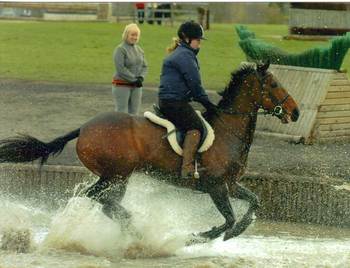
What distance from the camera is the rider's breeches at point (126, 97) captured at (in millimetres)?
13961

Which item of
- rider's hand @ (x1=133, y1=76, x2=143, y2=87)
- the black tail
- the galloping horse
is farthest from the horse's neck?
rider's hand @ (x1=133, y1=76, x2=143, y2=87)

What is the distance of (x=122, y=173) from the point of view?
31.0 feet

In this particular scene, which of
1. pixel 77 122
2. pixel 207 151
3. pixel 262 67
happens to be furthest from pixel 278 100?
pixel 77 122

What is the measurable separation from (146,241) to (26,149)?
152cm

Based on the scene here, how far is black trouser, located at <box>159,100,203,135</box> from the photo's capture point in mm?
9445

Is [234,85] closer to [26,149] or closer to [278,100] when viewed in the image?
[278,100]

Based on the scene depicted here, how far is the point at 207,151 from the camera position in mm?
9523

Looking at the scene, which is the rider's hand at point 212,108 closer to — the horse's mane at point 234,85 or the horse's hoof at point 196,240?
the horse's mane at point 234,85

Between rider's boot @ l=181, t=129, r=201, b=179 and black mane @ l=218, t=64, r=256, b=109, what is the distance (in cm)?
62

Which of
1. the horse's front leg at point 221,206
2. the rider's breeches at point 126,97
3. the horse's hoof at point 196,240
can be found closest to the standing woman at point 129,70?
the rider's breeches at point 126,97

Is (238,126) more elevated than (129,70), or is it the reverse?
(238,126)

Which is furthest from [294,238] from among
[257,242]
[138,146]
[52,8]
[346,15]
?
[52,8]

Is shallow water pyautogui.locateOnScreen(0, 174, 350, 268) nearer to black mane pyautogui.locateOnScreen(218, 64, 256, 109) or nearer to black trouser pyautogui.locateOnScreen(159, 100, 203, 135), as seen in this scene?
black trouser pyautogui.locateOnScreen(159, 100, 203, 135)

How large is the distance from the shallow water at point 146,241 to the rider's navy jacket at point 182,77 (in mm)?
882
